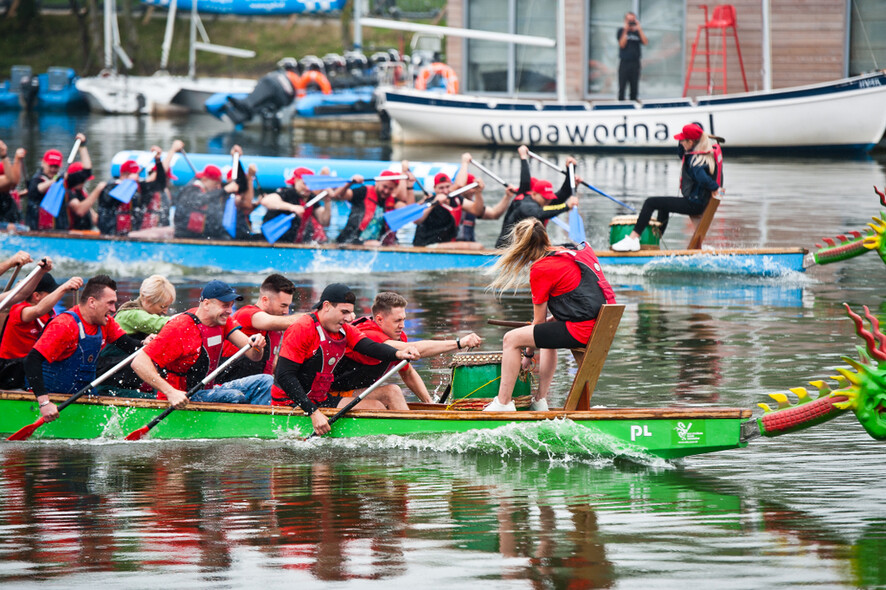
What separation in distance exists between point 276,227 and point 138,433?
25.9ft

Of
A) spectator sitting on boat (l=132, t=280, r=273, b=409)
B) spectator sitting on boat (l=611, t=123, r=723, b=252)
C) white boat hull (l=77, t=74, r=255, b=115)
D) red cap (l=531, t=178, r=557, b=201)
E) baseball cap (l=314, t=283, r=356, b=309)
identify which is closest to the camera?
baseball cap (l=314, t=283, r=356, b=309)

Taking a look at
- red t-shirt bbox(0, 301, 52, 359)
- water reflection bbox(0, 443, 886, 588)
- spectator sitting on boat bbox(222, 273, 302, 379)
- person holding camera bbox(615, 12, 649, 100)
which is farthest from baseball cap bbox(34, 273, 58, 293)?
person holding camera bbox(615, 12, 649, 100)

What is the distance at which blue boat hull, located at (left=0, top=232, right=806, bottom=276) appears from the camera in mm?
15648

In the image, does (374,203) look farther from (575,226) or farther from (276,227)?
(575,226)

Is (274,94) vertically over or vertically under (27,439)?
over

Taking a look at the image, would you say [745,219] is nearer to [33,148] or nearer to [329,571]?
[329,571]

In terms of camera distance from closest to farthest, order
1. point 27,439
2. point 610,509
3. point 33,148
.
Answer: point 610,509 < point 27,439 < point 33,148

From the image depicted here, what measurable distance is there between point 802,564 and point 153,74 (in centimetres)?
4080

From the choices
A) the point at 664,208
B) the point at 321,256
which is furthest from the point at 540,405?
the point at 321,256

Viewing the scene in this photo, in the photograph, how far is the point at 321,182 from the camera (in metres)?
16.8

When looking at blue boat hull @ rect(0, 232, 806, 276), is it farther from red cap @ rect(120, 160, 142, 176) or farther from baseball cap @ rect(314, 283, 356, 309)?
baseball cap @ rect(314, 283, 356, 309)

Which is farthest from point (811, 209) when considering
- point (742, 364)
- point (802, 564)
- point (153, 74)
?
point (153, 74)

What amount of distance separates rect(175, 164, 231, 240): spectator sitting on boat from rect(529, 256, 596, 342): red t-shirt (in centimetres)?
909

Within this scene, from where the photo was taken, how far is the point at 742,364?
37.2 ft
